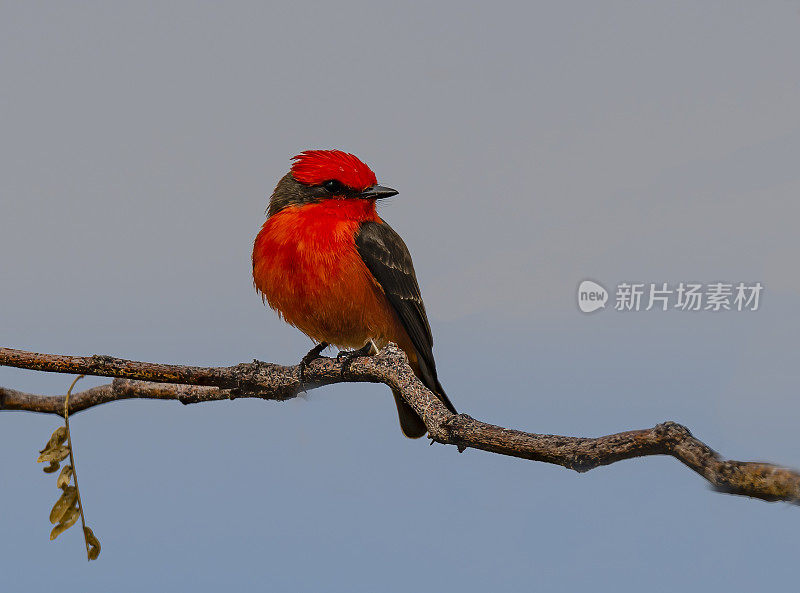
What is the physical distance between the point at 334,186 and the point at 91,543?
2877mm

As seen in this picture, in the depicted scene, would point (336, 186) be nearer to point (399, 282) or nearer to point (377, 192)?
point (377, 192)

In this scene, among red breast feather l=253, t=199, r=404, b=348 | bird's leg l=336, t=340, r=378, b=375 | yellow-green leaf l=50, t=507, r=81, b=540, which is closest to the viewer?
yellow-green leaf l=50, t=507, r=81, b=540

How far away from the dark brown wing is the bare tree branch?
2.13 ft

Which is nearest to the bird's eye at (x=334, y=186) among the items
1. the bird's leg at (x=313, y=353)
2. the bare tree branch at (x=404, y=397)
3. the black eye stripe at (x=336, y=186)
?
the black eye stripe at (x=336, y=186)

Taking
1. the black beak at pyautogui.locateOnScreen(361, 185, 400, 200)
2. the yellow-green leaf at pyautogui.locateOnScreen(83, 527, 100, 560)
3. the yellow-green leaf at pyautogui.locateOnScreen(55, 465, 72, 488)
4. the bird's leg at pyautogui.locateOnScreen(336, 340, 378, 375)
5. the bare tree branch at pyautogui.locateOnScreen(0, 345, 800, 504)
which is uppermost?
the black beak at pyautogui.locateOnScreen(361, 185, 400, 200)

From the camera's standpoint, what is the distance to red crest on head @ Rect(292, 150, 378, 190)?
6031mm

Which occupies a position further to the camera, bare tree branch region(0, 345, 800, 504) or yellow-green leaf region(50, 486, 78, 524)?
yellow-green leaf region(50, 486, 78, 524)

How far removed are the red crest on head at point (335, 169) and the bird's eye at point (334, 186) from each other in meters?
0.02

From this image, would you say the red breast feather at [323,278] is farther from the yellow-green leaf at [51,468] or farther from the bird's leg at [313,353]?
the yellow-green leaf at [51,468]

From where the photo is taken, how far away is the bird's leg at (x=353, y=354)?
5.39m

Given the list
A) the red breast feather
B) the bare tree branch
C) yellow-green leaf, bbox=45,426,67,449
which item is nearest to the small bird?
the red breast feather

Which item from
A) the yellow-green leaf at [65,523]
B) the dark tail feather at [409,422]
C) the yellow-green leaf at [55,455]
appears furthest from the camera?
the dark tail feather at [409,422]

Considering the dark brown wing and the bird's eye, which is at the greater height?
the bird's eye

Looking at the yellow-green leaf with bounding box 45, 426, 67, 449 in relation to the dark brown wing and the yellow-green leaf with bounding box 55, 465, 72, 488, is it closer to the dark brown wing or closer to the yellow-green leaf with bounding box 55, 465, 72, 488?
the yellow-green leaf with bounding box 55, 465, 72, 488
